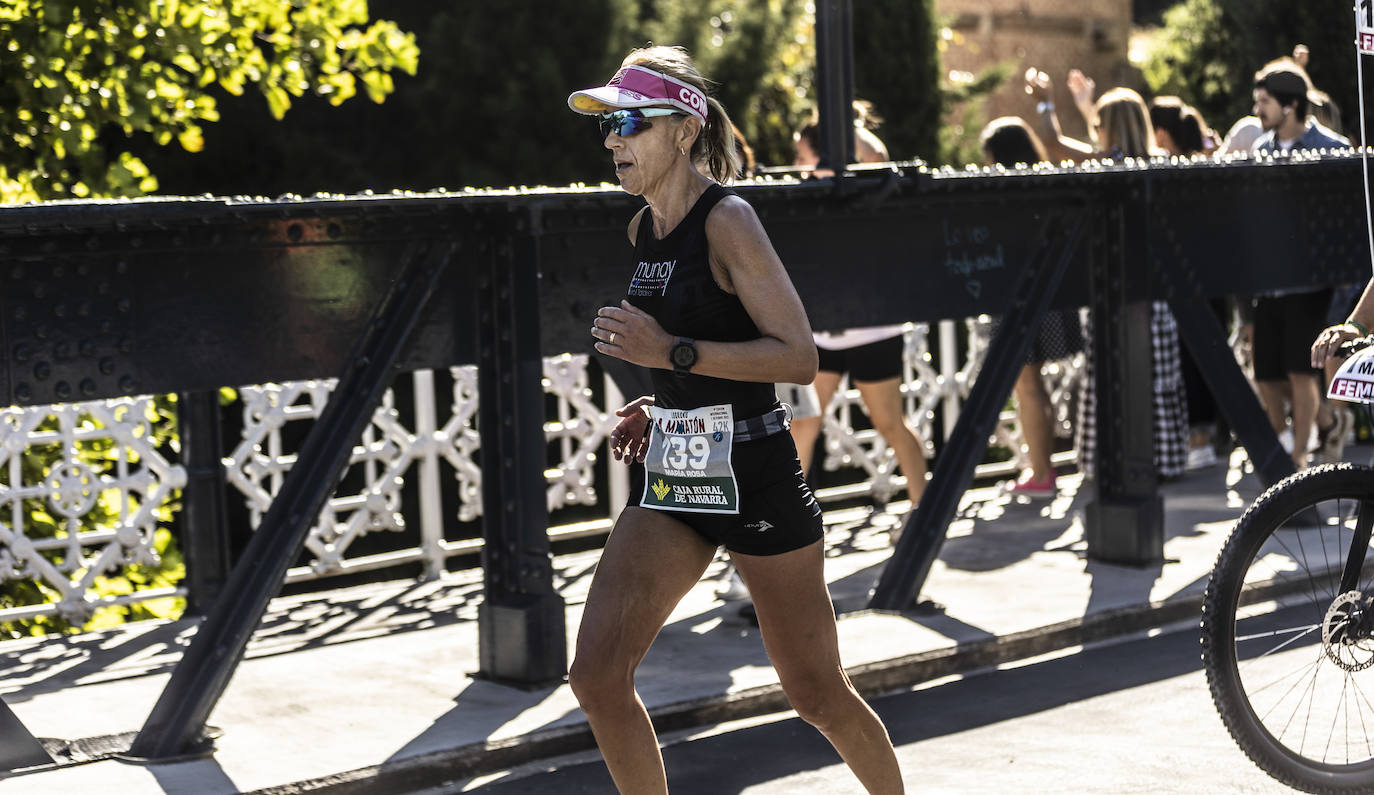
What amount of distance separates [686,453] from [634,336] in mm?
328

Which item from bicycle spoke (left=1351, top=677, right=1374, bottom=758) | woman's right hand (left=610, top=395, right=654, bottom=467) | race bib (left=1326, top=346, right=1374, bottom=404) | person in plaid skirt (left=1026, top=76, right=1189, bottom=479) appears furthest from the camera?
person in plaid skirt (left=1026, top=76, right=1189, bottom=479)

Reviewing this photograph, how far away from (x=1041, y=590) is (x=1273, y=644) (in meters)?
2.65

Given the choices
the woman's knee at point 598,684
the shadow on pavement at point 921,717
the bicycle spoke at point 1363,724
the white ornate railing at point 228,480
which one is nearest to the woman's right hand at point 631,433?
the woman's knee at point 598,684

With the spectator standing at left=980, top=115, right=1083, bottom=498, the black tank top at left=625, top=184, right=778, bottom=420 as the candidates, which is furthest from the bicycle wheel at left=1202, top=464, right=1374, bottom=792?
the spectator standing at left=980, top=115, right=1083, bottom=498

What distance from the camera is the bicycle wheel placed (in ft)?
15.9

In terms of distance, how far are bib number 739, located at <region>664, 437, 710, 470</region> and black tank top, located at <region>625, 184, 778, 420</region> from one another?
78 mm

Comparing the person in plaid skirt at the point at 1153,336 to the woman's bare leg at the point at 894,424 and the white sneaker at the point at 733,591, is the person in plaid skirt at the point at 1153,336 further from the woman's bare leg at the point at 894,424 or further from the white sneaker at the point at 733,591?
the white sneaker at the point at 733,591

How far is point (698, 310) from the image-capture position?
4.16 metres

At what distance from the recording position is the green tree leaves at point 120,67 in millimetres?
7977

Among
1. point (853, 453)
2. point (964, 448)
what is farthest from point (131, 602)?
point (853, 453)

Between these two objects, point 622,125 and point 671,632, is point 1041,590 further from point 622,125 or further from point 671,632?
point 622,125

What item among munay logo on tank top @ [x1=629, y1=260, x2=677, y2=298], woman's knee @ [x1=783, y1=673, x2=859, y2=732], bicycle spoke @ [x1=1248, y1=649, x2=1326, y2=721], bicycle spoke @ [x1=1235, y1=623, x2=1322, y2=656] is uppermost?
munay logo on tank top @ [x1=629, y1=260, x2=677, y2=298]

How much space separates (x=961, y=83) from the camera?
2375 centimetres

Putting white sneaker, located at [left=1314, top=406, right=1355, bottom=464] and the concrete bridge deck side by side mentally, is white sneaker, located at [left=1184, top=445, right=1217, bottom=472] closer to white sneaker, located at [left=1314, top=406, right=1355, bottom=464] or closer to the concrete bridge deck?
white sneaker, located at [left=1314, top=406, right=1355, bottom=464]
